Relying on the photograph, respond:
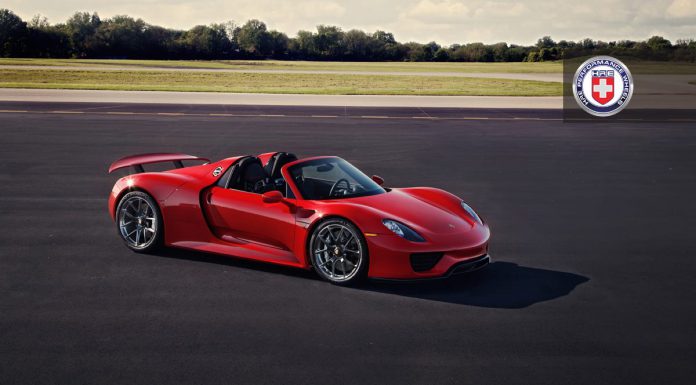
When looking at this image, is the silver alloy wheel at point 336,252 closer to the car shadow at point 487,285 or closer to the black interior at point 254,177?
the car shadow at point 487,285

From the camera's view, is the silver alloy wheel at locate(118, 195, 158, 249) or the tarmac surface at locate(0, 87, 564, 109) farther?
the tarmac surface at locate(0, 87, 564, 109)

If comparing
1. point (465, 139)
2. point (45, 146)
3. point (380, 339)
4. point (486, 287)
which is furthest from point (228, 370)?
point (465, 139)

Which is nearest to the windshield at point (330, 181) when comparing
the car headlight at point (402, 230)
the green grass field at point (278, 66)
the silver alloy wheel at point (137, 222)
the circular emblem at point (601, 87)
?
the car headlight at point (402, 230)

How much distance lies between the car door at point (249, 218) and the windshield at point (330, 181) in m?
0.36

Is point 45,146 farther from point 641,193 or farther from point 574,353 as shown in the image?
point 574,353

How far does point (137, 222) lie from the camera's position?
871cm

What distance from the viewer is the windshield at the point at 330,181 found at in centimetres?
803

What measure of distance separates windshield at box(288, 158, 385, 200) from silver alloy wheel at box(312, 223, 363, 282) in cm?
57

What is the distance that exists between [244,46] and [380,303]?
373 ft

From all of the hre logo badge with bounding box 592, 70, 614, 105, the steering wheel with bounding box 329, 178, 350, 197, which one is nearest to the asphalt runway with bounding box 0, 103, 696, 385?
the steering wheel with bounding box 329, 178, 350, 197

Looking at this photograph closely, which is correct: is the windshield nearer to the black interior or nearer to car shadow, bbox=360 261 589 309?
the black interior

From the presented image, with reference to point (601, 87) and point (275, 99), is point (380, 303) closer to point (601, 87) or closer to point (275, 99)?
point (275, 99)

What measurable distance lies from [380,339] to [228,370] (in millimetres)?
1286

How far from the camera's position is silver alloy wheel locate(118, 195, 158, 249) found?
28.2ft
